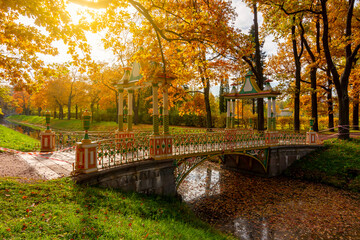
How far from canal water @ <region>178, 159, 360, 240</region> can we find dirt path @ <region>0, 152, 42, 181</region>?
6.25 metres

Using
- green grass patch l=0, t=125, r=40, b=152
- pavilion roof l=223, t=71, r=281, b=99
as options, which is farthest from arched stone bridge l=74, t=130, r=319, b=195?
green grass patch l=0, t=125, r=40, b=152

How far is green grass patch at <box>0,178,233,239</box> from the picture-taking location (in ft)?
12.6

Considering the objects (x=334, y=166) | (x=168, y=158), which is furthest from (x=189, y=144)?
(x=334, y=166)

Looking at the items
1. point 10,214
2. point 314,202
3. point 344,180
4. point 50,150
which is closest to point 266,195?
point 314,202

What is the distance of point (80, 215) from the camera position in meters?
4.50

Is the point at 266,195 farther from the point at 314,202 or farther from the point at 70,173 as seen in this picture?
the point at 70,173

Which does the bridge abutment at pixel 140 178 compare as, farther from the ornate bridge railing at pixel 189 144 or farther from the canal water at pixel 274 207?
the canal water at pixel 274 207

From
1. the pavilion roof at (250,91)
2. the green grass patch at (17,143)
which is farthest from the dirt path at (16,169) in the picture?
the pavilion roof at (250,91)

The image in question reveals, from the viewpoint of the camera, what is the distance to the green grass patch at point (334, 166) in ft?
36.6

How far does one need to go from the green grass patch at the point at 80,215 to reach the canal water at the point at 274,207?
6.82ft

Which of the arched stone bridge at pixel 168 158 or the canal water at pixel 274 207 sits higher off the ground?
the arched stone bridge at pixel 168 158

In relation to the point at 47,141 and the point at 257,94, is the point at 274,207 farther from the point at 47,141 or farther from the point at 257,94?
the point at 47,141

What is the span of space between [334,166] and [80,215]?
1402 centimetres

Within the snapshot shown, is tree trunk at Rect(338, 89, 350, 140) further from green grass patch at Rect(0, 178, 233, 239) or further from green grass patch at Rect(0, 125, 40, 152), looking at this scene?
green grass patch at Rect(0, 125, 40, 152)
